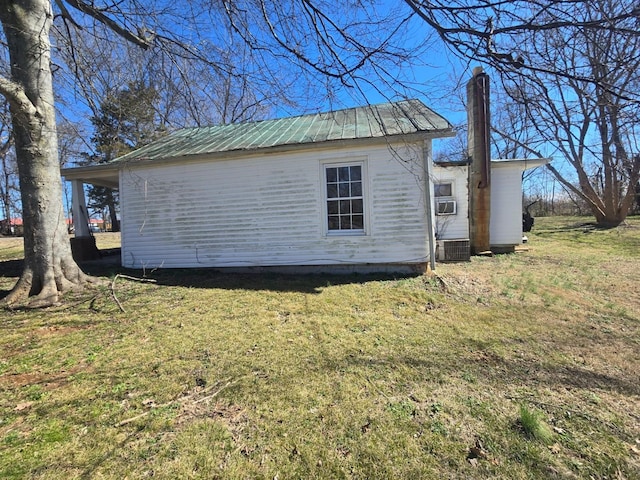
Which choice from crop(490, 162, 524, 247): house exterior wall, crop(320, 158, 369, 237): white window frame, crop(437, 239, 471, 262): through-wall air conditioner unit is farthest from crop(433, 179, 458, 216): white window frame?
crop(320, 158, 369, 237): white window frame

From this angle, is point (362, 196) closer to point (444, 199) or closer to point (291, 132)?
point (291, 132)

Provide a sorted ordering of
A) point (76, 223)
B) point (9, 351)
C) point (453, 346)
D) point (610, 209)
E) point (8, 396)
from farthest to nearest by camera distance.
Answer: point (610, 209), point (76, 223), point (453, 346), point (9, 351), point (8, 396)

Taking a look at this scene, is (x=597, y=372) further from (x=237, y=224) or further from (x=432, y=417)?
(x=237, y=224)

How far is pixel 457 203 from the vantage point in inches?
427

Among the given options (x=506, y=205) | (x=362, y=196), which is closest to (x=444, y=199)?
(x=506, y=205)

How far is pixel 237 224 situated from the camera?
8.14m

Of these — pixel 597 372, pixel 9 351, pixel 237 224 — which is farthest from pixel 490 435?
pixel 237 224

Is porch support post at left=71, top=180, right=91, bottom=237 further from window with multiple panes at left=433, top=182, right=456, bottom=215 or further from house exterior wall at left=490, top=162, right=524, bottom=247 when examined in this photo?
house exterior wall at left=490, top=162, right=524, bottom=247

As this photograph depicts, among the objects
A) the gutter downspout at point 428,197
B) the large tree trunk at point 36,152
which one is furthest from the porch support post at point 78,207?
the gutter downspout at point 428,197

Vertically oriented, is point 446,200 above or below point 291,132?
below

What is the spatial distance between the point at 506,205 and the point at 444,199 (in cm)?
210

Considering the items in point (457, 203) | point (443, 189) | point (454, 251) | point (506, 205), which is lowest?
point (454, 251)

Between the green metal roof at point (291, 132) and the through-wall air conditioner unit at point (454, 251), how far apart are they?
11.8 ft

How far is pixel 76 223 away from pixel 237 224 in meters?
5.42
